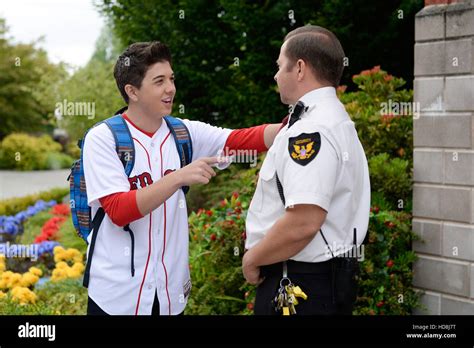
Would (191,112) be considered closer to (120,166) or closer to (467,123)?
(467,123)

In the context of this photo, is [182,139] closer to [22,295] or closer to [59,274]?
[22,295]

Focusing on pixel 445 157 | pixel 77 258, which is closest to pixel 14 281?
pixel 77 258

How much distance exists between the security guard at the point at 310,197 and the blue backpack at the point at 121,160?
499mm

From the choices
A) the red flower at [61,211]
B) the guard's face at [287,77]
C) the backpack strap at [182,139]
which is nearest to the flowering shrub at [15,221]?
the red flower at [61,211]

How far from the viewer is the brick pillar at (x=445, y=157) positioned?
5.00 meters

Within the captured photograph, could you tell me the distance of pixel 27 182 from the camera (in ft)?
67.3

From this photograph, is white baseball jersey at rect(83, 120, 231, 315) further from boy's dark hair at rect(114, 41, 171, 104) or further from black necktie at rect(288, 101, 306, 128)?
black necktie at rect(288, 101, 306, 128)

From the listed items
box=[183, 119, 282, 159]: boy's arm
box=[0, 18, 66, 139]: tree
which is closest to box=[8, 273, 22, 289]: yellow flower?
box=[183, 119, 282, 159]: boy's arm

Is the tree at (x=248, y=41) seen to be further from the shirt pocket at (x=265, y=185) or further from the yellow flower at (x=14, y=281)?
the shirt pocket at (x=265, y=185)

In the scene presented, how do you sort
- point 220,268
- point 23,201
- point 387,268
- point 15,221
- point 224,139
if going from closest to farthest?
point 224,139, point 387,268, point 220,268, point 15,221, point 23,201

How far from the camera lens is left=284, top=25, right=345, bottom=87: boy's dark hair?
2611 mm

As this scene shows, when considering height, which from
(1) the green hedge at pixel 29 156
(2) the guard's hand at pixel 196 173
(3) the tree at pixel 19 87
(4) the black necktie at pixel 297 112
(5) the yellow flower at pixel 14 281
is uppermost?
(3) the tree at pixel 19 87

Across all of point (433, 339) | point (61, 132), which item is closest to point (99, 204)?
point (433, 339)

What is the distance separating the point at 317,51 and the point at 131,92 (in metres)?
0.84
